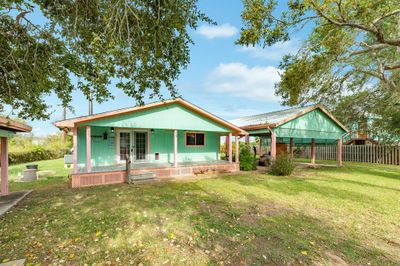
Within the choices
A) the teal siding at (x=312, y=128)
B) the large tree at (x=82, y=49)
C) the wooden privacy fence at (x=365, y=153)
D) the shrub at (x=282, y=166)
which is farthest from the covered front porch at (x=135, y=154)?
the wooden privacy fence at (x=365, y=153)

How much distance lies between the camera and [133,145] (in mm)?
12094

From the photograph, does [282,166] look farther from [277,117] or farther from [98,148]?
[98,148]

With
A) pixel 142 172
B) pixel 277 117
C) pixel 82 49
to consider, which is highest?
pixel 82 49

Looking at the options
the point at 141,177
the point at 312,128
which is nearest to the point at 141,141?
the point at 141,177

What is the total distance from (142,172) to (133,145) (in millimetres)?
2406

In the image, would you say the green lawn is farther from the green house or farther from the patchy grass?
the green house

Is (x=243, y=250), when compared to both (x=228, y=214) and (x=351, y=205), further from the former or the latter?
(x=351, y=205)

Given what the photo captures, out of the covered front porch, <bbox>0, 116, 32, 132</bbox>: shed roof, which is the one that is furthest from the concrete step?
<bbox>0, 116, 32, 132</bbox>: shed roof

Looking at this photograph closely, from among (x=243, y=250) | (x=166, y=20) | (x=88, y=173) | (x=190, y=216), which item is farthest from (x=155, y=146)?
(x=243, y=250)

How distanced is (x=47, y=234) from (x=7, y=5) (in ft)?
15.4

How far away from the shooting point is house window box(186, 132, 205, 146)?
14.0 meters

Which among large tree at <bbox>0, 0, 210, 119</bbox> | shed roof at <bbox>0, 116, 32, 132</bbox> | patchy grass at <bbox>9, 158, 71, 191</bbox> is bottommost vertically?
patchy grass at <bbox>9, 158, 71, 191</bbox>

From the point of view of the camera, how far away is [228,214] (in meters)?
5.36

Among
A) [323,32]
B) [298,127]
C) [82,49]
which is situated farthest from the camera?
[298,127]
